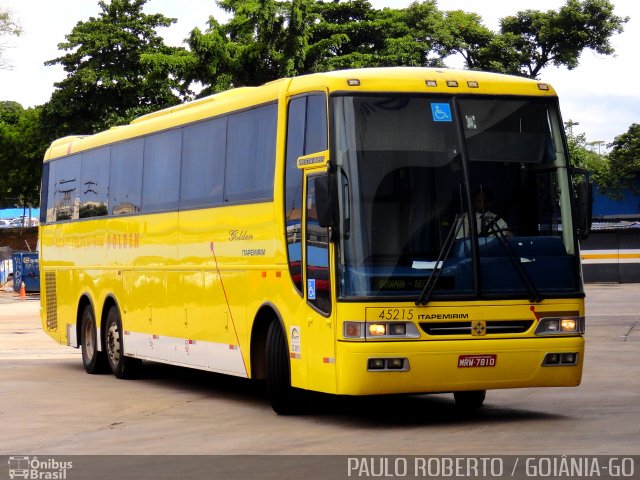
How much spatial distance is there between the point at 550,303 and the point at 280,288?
2645mm

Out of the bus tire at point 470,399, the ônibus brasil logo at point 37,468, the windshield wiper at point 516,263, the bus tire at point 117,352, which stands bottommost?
the ônibus brasil logo at point 37,468

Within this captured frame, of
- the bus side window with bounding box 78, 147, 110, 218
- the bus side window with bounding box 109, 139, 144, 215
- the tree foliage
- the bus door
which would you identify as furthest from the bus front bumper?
the tree foliage

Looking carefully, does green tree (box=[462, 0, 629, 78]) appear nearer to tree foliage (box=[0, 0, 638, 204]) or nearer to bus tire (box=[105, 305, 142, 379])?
tree foliage (box=[0, 0, 638, 204])

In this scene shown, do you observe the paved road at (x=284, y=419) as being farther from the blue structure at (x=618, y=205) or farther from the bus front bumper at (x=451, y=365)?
the blue structure at (x=618, y=205)

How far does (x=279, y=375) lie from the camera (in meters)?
13.3

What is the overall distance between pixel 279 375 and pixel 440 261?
2.19m

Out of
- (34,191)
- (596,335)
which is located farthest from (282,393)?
(34,191)

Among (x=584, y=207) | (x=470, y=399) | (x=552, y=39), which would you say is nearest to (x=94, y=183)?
(x=470, y=399)

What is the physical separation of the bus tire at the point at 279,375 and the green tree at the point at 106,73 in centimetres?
4847

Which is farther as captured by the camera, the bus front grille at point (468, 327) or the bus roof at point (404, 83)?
the bus roof at point (404, 83)

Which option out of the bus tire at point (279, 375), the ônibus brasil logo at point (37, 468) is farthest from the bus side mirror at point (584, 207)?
the ônibus brasil logo at point (37, 468)

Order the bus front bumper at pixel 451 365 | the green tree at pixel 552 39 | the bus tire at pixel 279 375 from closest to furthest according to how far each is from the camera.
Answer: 1. the bus front bumper at pixel 451 365
2. the bus tire at pixel 279 375
3. the green tree at pixel 552 39

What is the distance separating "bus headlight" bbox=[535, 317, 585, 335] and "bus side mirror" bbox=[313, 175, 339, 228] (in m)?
2.15

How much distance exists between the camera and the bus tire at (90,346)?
19.9 meters
